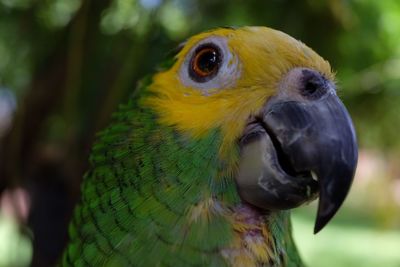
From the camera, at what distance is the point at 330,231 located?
354 inches

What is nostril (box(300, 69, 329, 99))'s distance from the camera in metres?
0.93

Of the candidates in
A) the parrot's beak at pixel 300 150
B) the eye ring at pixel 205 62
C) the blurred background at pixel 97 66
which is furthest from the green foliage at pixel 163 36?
the parrot's beak at pixel 300 150

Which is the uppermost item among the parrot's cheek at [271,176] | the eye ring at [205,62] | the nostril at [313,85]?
the eye ring at [205,62]

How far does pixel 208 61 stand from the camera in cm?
107

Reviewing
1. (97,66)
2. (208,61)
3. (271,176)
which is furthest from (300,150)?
(97,66)

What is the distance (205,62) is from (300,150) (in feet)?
1.00

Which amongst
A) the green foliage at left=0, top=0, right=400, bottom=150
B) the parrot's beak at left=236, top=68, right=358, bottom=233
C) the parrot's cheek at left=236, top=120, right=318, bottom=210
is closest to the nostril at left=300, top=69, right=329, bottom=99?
the parrot's beak at left=236, top=68, right=358, bottom=233

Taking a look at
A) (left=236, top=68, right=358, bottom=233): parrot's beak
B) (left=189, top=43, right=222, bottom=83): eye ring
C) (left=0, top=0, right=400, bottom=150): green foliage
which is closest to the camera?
(left=236, top=68, right=358, bottom=233): parrot's beak

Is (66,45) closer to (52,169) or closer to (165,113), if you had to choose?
(52,169)

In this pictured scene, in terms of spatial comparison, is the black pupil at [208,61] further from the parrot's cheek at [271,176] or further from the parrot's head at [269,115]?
the parrot's cheek at [271,176]

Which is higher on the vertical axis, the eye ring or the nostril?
the eye ring

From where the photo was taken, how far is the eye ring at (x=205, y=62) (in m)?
1.05

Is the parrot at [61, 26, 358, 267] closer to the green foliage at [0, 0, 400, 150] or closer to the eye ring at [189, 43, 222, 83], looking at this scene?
the eye ring at [189, 43, 222, 83]

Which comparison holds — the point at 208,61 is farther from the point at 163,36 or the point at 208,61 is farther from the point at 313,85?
the point at 163,36
